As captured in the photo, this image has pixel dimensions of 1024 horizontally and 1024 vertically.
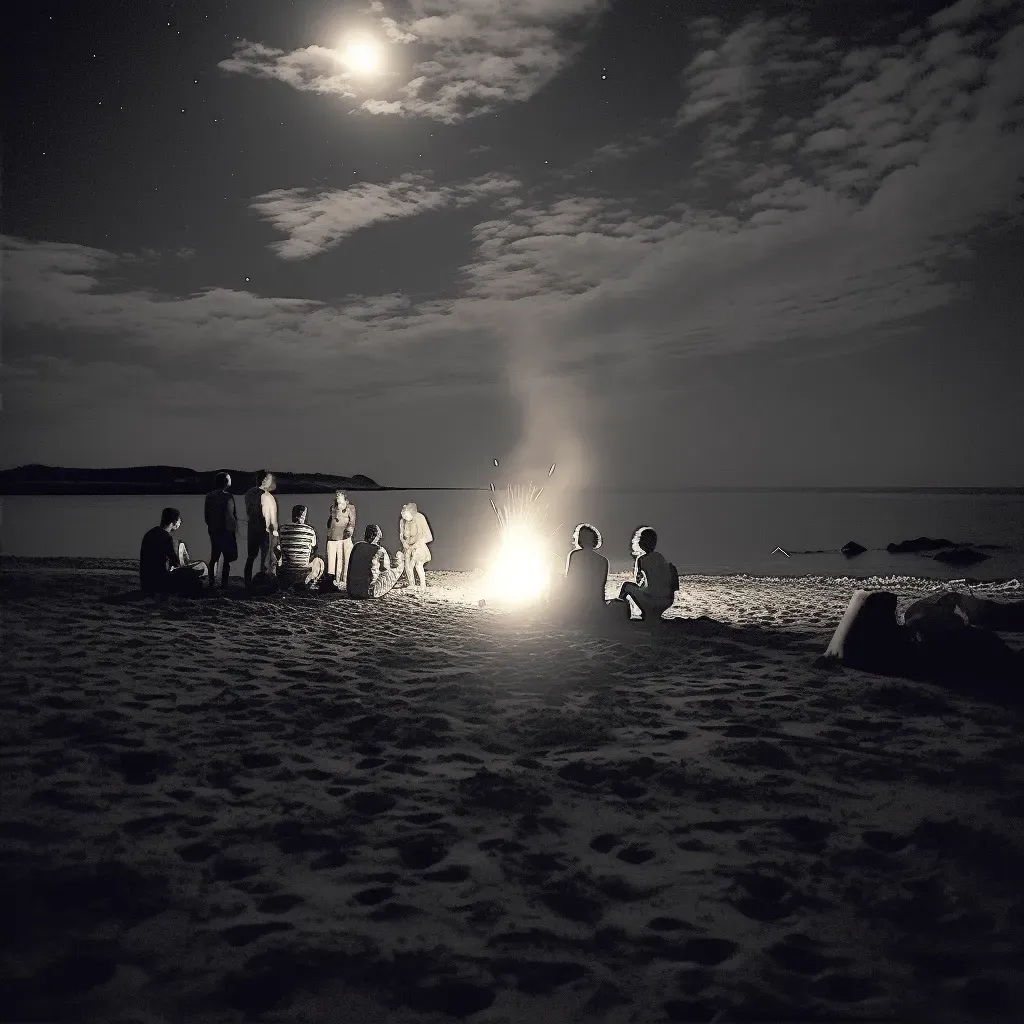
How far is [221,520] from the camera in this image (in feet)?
39.2

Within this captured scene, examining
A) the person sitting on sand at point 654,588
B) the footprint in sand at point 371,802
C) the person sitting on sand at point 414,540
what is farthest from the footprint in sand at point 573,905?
the person sitting on sand at point 414,540

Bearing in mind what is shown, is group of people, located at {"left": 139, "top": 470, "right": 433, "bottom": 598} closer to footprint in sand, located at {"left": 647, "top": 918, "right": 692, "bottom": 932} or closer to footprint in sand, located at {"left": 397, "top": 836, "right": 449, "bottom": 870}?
footprint in sand, located at {"left": 397, "top": 836, "right": 449, "bottom": 870}

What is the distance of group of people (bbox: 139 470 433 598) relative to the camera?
11359 millimetres

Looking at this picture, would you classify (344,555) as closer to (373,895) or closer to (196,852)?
(196,852)

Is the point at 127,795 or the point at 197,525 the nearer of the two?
the point at 127,795

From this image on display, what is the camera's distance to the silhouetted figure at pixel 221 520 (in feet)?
38.8

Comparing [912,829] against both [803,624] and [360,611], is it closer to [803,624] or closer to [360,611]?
[803,624]

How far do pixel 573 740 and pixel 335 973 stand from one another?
288 cm

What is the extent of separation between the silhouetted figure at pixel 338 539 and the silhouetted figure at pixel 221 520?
1.86 meters

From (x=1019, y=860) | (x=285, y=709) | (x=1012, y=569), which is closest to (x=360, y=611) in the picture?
(x=285, y=709)

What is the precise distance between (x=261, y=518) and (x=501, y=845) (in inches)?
387

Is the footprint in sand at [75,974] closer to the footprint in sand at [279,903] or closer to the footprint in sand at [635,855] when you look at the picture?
the footprint in sand at [279,903]

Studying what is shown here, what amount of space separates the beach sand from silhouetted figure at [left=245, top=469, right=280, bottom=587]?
15.9 feet

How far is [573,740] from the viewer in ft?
17.4
